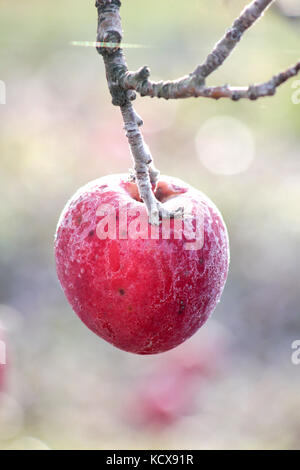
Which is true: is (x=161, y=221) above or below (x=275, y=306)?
below

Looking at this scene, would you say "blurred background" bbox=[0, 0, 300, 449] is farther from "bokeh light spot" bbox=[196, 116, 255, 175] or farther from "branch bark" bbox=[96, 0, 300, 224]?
"branch bark" bbox=[96, 0, 300, 224]

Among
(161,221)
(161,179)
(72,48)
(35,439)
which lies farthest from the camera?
(72,48)

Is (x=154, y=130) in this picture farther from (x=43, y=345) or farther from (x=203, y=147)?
(x=43, y=345)

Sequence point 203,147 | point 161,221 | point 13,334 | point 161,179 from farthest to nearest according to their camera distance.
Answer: point 203,147 → point 13,334 → point 161,179 → point 161,221

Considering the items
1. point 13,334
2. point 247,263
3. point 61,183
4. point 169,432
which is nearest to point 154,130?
point 61,183

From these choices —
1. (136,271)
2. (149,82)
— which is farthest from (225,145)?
(149,82)

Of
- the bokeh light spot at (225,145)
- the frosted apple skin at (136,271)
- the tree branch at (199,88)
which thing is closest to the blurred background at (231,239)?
the bokeh light spot at (225,145)

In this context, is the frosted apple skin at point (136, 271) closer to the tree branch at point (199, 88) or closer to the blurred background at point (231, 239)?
the tree branch at point (199, 88)
